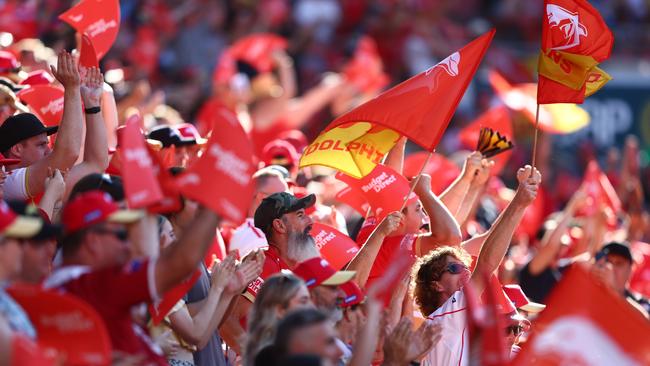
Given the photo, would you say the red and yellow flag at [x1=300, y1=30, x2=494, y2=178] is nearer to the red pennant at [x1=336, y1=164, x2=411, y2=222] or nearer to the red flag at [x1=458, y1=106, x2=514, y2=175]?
the red pennant at [x1=336, y1=164, x2=411, y2=222]

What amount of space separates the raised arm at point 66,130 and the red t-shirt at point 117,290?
1782 millimetres

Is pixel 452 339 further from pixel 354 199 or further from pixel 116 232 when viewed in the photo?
pixel 116 232

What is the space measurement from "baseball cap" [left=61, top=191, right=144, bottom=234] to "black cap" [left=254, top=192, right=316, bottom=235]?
221 centimetres

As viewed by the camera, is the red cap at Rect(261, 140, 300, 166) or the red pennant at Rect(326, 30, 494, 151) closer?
the red pennant at Rect(326, 30, 494, 151)

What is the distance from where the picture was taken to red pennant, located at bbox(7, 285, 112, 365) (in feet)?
14.9

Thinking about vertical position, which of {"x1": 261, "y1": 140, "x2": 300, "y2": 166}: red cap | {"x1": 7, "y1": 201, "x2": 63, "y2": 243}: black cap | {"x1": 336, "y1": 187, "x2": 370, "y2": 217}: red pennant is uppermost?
{"x1": 7, "y1": 201, "x2": 63, "y2": 243}: black cap

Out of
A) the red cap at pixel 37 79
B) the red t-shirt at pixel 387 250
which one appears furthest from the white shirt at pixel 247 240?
the red cap at pixel 37 79

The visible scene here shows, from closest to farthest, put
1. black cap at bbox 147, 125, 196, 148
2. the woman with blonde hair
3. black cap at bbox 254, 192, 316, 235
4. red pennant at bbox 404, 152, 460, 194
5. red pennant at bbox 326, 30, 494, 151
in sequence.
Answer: the woman with blonde hair → black cap at bbox 254, 192, 316, 235 → red pennant at bbox 326, 30, 494, 151 → black cap at bbox 147, 125, 196, 148 → red pennant at bbox 404, 152, 460, 194

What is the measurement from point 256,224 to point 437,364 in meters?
1.24

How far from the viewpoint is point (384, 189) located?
305 inches

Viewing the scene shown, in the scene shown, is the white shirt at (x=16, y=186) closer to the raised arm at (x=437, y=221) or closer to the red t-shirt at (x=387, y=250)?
the red t-shirt at (x=387, y=250)

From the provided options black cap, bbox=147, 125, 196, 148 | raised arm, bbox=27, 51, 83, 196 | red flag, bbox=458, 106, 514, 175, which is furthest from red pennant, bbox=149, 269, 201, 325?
red flag, bbox=458, 106, 514, 175

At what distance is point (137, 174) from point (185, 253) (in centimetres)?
36

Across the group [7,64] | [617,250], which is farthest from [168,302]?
[617,250]
